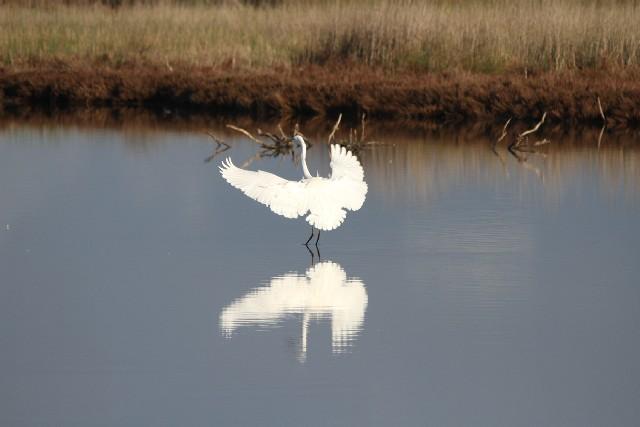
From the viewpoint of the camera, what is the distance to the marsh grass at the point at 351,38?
1964 cm

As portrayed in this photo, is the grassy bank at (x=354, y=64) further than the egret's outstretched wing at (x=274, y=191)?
Yes

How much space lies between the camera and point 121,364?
672cm

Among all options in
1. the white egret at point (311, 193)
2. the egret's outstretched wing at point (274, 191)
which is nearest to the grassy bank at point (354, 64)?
the white egret at point (311, 193)

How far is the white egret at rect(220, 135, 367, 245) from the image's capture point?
9.29 m

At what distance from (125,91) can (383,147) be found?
5.73 m

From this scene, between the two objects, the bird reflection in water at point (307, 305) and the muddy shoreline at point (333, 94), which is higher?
the bird reflection in water at point (307, 305)

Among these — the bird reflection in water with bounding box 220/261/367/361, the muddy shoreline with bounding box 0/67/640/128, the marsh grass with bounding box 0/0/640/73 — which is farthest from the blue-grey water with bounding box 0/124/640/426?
the marsh grass with bounding box 0/0/640/73

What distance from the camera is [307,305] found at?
799 cm

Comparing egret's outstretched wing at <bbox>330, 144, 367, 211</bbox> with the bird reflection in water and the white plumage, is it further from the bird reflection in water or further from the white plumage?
the bird reflection in water

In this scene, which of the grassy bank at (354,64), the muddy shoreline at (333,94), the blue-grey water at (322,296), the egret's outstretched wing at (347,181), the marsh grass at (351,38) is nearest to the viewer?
the blue-grey water at (322,296)

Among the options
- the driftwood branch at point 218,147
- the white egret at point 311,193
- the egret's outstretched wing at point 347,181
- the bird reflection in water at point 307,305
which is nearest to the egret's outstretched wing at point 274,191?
the white egret at point 311,193

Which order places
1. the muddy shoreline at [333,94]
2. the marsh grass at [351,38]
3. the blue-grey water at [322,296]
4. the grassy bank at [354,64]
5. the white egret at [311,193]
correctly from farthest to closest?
1. the marsh grass at [351,38]
2. the grassy bank at [354,64]
3. the muddy shoreline at [333,94]
4. the white egret at [311,193]
5. the blue-grey water at [322,296]

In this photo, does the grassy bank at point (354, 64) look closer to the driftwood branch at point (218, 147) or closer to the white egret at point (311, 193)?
the driftwood branch at point (218, 147)

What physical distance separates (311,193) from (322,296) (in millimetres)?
1297
